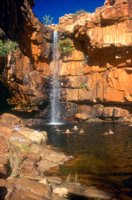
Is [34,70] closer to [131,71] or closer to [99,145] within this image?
[131,71]

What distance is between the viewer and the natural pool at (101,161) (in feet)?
53.7

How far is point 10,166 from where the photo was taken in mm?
16859

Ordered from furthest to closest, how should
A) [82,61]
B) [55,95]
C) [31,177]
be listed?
[82,61], [55,95], [31,177]

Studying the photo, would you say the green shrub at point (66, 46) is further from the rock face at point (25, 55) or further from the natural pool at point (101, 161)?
the natural pool at point (101, 161)

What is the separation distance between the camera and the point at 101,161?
22.0 meters

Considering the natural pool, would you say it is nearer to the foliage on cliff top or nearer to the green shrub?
the foliage on cliff top

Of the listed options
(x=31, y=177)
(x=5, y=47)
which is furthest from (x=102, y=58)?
(x=31, y=177)

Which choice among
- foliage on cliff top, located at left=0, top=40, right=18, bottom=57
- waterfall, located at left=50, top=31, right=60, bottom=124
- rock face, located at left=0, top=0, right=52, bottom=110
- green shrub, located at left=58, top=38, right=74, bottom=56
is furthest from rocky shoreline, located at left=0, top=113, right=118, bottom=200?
green shrub, located at left=58, top=38, right=74, bottom=56

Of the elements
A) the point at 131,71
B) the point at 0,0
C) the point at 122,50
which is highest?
the point at 0,0

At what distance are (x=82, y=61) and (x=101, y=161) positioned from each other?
1499 inches

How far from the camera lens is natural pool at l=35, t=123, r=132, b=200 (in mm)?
16375

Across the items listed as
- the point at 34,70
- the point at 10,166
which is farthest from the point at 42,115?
the point at 10,166

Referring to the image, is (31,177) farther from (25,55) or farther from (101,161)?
(25,55)

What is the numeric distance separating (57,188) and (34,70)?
40977 millimetres
